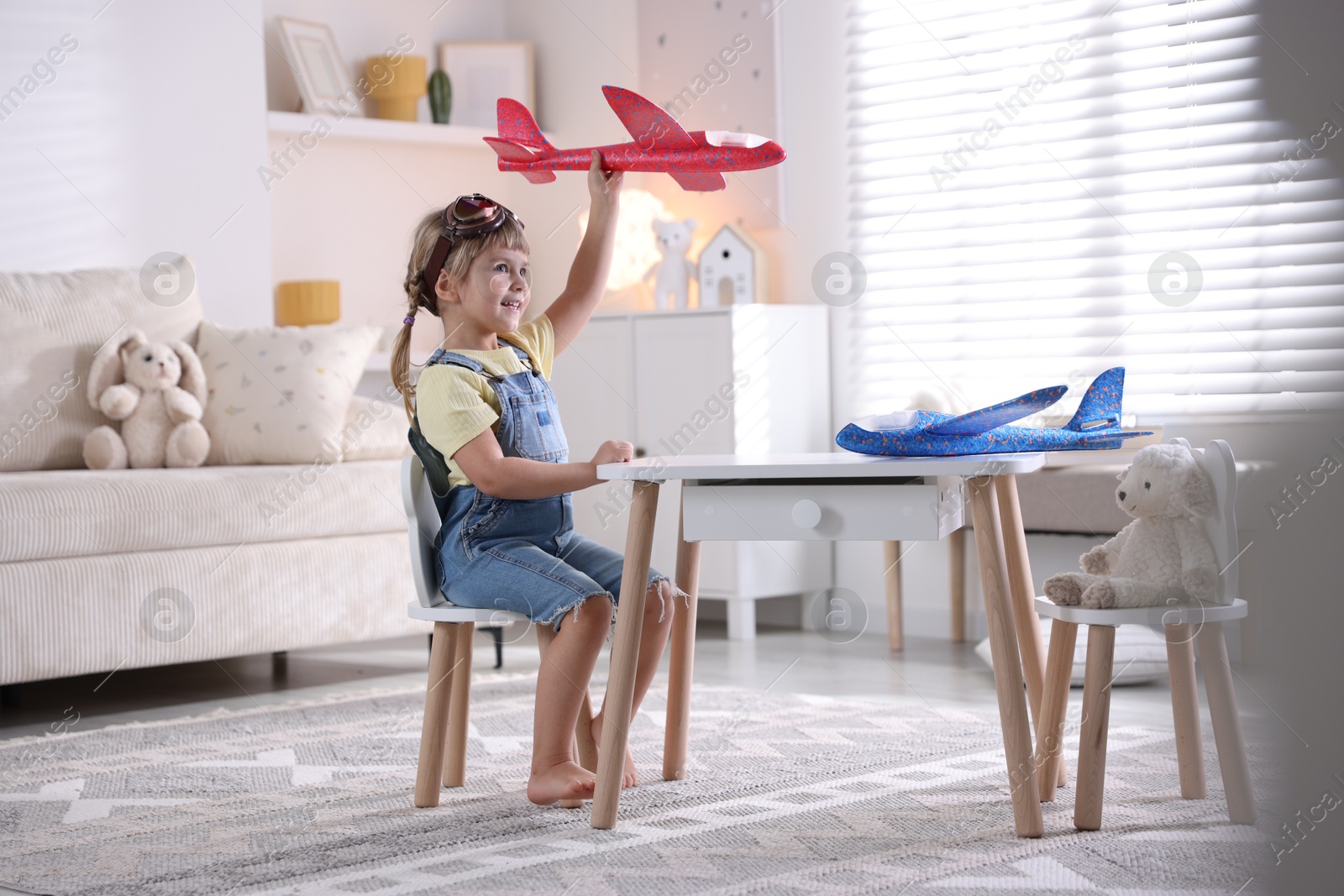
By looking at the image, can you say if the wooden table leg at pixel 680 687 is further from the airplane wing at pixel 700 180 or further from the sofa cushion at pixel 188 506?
the sofa cushion at pixel 188 506

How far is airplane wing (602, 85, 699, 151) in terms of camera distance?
73.4 inches

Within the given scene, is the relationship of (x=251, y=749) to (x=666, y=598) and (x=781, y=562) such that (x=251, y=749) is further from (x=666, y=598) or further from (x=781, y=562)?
(x=781, y=562)

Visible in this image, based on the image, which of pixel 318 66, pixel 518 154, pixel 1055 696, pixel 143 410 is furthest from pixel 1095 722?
pixel 318 66

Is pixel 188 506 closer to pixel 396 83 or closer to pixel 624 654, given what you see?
pixel 624 654

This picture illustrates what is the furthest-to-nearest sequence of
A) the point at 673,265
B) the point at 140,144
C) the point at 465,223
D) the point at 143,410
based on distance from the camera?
1. the point at 673,265
2. the point at 140,144
3. the point at 143,410
4. the point at 465,223

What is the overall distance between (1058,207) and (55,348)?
244 centimetres

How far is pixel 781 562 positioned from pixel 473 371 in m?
2.11

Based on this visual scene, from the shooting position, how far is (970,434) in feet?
5.46

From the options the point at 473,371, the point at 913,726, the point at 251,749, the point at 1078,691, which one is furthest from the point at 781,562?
the point at 473,371

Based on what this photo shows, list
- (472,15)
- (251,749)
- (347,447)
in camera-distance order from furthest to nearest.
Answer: (472,15) < (347,447) < (251,749)

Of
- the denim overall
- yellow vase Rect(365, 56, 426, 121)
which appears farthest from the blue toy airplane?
yellow vase Rect(365, 56, 426, 121)

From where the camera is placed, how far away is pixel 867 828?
1.75 meters

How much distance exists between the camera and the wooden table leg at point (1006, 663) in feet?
5.33

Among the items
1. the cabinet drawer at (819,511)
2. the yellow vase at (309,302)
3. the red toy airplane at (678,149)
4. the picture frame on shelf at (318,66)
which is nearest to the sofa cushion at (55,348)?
the yellow vase at (309,302)
